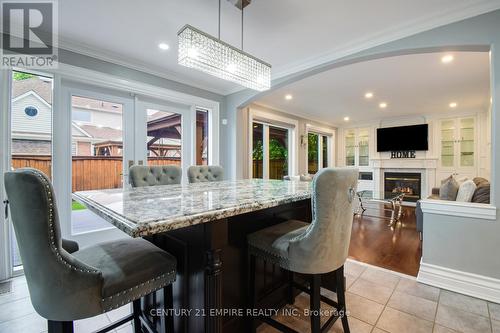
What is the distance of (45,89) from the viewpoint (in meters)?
2.53

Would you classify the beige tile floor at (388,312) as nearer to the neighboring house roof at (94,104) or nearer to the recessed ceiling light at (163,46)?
the neighboring house roof at (94,104)

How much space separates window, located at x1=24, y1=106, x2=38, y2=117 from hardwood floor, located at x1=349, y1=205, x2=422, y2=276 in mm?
3913

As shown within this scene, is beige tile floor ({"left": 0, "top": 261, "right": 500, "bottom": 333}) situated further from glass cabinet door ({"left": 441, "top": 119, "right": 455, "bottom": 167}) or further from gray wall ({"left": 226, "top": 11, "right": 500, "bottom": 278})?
glass cabinet door ({"left": 441, "top": 119, "right": 455, "bottom": 167})

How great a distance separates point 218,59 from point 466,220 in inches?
101

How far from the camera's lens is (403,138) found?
6422mm

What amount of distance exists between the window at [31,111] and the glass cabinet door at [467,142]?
8.30 meters

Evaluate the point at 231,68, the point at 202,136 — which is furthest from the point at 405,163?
the point at 231,68

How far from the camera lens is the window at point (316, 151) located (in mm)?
6836

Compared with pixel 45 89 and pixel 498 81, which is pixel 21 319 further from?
pixel 498 81

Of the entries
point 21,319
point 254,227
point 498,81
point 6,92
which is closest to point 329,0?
point 498,81

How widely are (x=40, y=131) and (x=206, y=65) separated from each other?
2.06 metres

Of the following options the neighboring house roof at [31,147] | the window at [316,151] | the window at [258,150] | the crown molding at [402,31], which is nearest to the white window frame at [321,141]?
the window at [316,151]

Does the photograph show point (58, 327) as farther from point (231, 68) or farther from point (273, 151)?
point (273, 151)

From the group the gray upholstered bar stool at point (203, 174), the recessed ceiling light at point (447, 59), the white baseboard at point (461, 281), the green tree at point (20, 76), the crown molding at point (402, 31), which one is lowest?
the white baseboard at point (461, 281)
